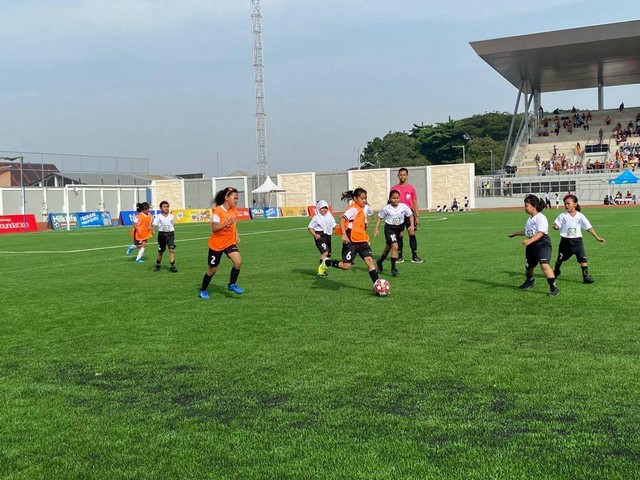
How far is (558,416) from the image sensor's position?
4.38 meters

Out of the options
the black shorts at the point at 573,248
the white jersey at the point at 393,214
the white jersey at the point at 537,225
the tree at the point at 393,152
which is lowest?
the black shorts at the point at 573,248

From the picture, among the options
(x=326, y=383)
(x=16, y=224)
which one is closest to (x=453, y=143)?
(x=16, y=224)

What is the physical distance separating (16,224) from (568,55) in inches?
1768

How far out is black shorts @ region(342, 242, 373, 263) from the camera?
33.0 ft

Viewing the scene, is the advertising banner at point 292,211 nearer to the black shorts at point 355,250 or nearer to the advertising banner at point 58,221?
the advertising banner at point 58,221

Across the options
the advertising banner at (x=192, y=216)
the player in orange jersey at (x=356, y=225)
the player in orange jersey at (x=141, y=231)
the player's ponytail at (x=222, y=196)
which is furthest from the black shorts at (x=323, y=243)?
the advertising banner at (x=192, y=216)

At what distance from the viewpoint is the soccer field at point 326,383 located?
3.81m

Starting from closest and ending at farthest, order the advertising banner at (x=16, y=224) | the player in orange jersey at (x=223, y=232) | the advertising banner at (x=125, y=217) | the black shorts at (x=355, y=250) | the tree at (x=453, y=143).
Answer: the player in orange jersey at (x=223, y=232) < the black shorts at (x=355, y=250) < the advertising banner at (x=16, y=224) < the advertising banner at (x=125, y=217) < the tree at (x=453, y=143)

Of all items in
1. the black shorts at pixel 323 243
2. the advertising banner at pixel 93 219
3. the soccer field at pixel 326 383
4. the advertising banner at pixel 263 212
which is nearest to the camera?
the soccer field at pixel 326 383

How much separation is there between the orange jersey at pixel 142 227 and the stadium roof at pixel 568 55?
136 feet

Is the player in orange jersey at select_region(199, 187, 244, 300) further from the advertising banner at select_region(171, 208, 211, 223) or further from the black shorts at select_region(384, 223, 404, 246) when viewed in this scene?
the advertising banner at select_region(171, 208, 211, 223)

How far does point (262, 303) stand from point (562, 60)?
53.6 meters

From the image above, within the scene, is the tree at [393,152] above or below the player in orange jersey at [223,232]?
above

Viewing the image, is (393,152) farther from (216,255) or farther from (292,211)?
(216,255)
